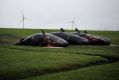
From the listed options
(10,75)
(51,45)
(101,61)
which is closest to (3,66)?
(10,75)

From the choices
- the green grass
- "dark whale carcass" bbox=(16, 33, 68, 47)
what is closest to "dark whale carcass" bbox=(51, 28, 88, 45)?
"dark whale carcass" bbox=(16, 33, 68, 47)

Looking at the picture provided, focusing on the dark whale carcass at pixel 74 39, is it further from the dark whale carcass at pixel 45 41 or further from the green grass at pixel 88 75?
the green grass at pixel 88 75

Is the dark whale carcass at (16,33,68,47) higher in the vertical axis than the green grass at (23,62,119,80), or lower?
higher

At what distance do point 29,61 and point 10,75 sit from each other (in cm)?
357

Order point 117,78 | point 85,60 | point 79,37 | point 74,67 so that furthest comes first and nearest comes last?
point 79,37
point 85,60
point 74,67
point 117,78

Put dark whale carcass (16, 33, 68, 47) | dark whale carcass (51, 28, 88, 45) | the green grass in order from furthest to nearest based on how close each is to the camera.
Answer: dark whale carcass (51, 28, 88, 45)
dark whale carcass (16, 33, 68, 47)
the green grass

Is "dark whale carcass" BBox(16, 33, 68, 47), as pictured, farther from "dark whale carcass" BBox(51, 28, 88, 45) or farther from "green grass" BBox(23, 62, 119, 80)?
"green grass" BBox(23, 62, 119, 80)

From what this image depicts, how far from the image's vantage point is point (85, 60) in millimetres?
18094

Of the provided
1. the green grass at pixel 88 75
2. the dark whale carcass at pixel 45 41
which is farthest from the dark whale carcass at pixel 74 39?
the green grass at pixel 88 75

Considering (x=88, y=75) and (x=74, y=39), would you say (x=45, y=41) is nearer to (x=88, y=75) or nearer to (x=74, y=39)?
(x=74, y=39)

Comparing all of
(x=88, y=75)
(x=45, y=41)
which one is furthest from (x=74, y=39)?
(x=88, y=75)

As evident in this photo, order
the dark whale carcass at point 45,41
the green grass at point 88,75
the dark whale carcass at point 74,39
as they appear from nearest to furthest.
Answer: the green grass at point 88,75 < the dark whale carcass at point 45,41 < the dark whale carcass at point 74,39

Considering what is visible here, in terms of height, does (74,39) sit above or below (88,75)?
above

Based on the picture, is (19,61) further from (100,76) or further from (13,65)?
(100,76)
